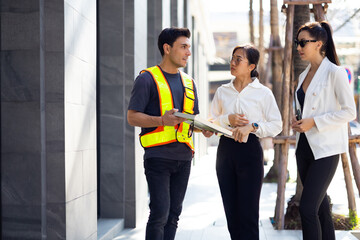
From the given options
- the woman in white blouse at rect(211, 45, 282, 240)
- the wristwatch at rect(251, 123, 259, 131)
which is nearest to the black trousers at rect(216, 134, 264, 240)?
the woman in white blouse at rect(211, 45, 282, 240)

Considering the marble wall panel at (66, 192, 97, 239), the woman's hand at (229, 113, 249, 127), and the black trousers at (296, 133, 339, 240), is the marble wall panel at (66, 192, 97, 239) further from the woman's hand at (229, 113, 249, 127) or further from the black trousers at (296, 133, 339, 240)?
the black trousers at (296, 133, 339, 240)

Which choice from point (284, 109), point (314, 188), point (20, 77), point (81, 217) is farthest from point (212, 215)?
point (20, 77)

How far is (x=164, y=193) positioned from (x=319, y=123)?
134 centimetres

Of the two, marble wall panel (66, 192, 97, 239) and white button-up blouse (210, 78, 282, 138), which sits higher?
white button-up blouse (210, 78, 282, 138)

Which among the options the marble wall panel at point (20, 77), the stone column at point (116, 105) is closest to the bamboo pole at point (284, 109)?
the stone column at point (116, 105)

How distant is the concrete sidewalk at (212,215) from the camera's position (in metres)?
7.23

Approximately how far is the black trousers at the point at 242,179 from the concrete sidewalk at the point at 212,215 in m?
2.31

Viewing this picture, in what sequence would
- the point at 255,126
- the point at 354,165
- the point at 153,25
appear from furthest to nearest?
the point at 153,25, the point at 354,165, the point at 255,126

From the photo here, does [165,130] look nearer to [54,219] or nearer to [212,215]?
[54,219]

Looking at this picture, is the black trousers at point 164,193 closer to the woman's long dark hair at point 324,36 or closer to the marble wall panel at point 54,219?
the marble wall panel at point 54,219

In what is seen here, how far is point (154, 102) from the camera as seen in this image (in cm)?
453

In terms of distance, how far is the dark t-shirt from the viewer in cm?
443

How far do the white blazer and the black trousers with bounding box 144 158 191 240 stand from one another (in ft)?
3.50

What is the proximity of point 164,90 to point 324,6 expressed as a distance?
3793mm
